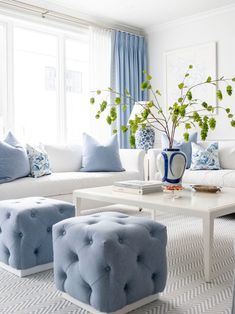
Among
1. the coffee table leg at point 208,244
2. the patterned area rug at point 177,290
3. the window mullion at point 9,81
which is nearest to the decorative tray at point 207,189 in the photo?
the patterned area rug at point 177,290

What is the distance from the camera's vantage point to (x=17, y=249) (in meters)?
2.28

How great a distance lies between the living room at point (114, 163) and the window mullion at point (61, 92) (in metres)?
0.02

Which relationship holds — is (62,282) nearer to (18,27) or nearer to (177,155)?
(177,155)

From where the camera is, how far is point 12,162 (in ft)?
11.7

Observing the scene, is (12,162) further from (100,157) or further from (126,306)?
(126,306)

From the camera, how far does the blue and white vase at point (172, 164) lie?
2.93 meters

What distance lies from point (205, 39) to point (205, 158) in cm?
184

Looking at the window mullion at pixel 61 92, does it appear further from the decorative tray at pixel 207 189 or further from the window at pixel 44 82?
the decorative tray at pixel 207 189

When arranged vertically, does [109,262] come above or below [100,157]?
below

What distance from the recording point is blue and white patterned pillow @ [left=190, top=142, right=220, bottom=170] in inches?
175

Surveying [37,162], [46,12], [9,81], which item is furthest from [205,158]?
[46,12]

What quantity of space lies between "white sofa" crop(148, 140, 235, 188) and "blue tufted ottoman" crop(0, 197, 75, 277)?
207 cm

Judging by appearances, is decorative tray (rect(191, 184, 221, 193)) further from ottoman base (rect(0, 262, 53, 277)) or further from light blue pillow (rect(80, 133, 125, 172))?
light blue pillow (rect(80, 133, 125, 172))

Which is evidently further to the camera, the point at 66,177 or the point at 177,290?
the point at 66,177
